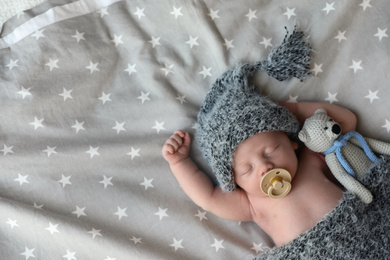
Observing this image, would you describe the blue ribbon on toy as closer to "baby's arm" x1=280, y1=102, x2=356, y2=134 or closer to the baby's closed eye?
"baby's arm" x1=280, y1=102, x2=356, y2=134

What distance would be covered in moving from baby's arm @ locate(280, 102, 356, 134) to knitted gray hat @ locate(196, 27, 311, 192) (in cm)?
8

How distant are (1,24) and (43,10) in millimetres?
146

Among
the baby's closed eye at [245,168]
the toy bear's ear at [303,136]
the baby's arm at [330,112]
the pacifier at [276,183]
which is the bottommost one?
the pacifier at [276,183]

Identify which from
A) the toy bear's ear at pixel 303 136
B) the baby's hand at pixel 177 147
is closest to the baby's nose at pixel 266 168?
the toy bear's ear at pixel 303 136

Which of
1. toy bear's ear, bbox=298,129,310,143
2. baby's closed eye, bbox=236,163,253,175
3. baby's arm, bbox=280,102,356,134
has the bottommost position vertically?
baby's closed eye, bbox=236,163,253,175

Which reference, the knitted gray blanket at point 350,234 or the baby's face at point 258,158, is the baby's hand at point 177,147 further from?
the knitted gray blanket at point 350,234

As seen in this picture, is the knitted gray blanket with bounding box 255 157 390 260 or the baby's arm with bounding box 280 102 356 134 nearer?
the knitted gray blanket with bounding box 255 157 390 260

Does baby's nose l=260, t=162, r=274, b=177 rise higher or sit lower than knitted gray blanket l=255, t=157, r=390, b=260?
higher

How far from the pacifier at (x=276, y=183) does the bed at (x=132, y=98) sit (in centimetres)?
17

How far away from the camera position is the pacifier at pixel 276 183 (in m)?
1.12

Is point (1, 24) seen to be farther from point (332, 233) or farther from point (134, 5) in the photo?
point (332, 233)

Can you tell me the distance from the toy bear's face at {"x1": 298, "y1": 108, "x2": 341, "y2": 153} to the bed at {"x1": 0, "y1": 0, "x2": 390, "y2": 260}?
13 centimetres

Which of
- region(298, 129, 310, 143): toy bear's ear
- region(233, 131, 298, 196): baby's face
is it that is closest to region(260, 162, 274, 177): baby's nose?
region(233, 131, 298, 196): baby's face

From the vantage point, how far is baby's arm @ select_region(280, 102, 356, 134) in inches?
48.9
